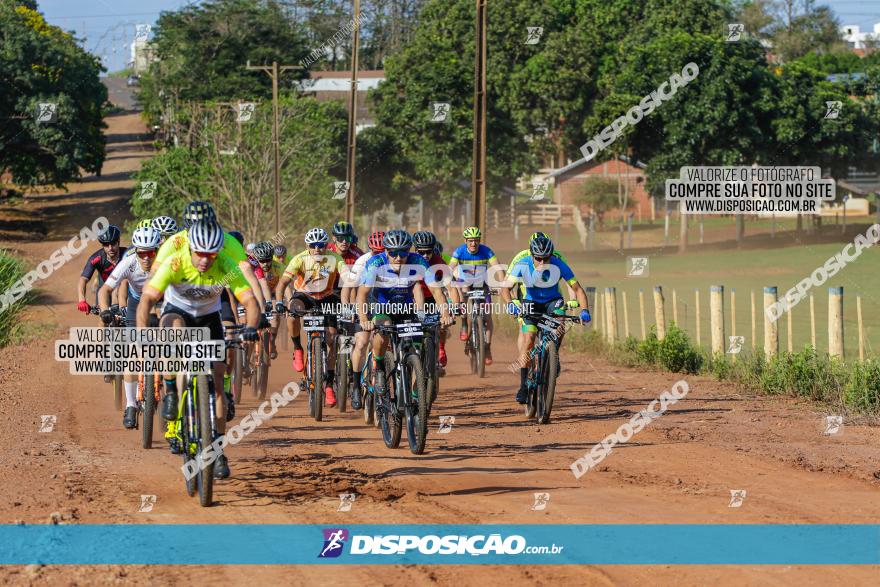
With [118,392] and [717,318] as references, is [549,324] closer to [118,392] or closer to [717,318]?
[118,392]

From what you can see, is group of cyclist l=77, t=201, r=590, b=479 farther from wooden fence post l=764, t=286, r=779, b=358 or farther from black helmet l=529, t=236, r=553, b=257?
wooden fence post l=764, t=286, r=779, b=358

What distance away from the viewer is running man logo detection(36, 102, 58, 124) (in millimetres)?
53631

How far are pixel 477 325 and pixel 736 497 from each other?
Answer: 8.27 metres

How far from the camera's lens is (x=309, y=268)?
14.9 metres

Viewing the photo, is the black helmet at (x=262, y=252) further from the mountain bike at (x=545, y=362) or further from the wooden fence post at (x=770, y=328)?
the wooden fence post at (x=770, y=328)

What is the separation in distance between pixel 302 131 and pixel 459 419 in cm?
3813

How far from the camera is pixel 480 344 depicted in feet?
58.2

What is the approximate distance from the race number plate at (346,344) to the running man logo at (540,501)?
4692 millimetres

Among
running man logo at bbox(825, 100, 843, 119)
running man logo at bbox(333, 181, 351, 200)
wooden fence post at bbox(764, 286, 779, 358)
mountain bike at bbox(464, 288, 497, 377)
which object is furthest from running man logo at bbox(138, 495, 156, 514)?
running man logo at bbox(825, 100, 843, 119)

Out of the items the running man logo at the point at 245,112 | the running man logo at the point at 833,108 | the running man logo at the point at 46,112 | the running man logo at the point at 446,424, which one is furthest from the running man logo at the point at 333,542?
the running man logo at the point at 46,112

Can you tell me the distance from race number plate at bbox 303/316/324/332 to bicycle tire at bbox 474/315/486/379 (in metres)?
3.92

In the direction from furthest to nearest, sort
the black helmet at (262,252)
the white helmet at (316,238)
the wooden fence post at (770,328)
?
the wooden fence post at (770,328), the black helmet at (262,252), the white helmet at (316,238)

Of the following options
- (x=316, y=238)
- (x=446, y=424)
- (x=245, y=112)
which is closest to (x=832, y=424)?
(x=446, y=424)

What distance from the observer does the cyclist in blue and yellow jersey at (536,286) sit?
44.4ft
